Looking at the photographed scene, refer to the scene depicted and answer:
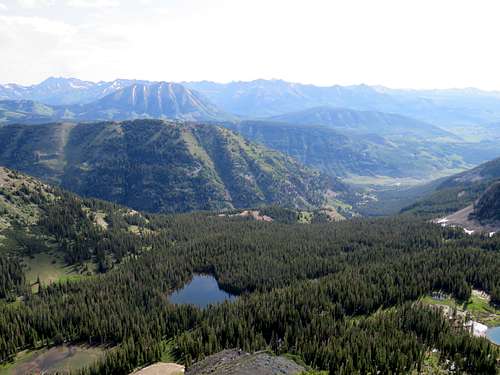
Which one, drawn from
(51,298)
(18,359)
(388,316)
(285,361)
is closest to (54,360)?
(18,359)

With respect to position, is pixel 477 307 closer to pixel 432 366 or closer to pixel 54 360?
pixel 432 366

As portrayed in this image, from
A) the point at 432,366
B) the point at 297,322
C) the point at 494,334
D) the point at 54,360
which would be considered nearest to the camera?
the point at 432,366

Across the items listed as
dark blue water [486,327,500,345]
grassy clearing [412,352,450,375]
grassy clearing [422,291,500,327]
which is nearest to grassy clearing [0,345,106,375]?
grassy clearing [412,352,450,375]

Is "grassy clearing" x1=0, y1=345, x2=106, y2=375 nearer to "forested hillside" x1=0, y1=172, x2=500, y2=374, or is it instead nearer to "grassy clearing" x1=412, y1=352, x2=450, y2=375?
"forested hillside" x1=0, y1=172, x2=500, y2=374

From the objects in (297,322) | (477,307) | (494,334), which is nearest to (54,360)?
(297,322)

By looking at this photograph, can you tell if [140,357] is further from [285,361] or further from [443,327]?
[443,327]

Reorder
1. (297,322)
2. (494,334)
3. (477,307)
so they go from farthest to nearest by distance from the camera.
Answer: (477,307) < (297,322) < (494,334)

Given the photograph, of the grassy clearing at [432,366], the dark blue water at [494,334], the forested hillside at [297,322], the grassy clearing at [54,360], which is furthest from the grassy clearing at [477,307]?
the grassy clearing at [54,360]
